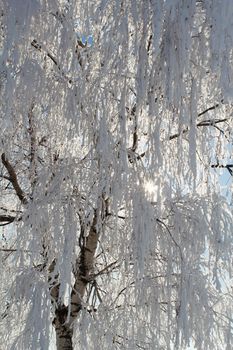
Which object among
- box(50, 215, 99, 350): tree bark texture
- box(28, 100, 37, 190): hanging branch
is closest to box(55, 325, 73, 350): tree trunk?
box(50, 215, 99, 350): tree bark texture

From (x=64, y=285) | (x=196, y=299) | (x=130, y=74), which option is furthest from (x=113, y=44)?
(x=196, y=299)

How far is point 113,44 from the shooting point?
4.04m

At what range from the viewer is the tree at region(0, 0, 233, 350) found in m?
4.01

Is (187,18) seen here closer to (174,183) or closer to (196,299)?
(174,183)

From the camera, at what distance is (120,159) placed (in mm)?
4223

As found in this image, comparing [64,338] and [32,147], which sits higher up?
[32,147]

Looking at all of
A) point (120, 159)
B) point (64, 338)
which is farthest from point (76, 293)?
point (120, 159)

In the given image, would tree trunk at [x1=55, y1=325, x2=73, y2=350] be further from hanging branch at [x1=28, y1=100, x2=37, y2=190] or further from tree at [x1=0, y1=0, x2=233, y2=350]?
hanging branch at [x1=28, y1=100, x2=37, y2=190]

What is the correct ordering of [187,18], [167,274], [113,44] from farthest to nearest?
[167,274] < [113,44] < [187,18]

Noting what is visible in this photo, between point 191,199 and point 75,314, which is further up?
point 191,199

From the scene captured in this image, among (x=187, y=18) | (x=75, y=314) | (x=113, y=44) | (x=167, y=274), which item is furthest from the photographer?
(x=75, y=314)

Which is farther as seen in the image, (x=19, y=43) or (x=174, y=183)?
(x=174, y=183)

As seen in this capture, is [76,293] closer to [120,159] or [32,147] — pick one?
[32,147]

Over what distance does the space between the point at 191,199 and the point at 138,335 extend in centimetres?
132
